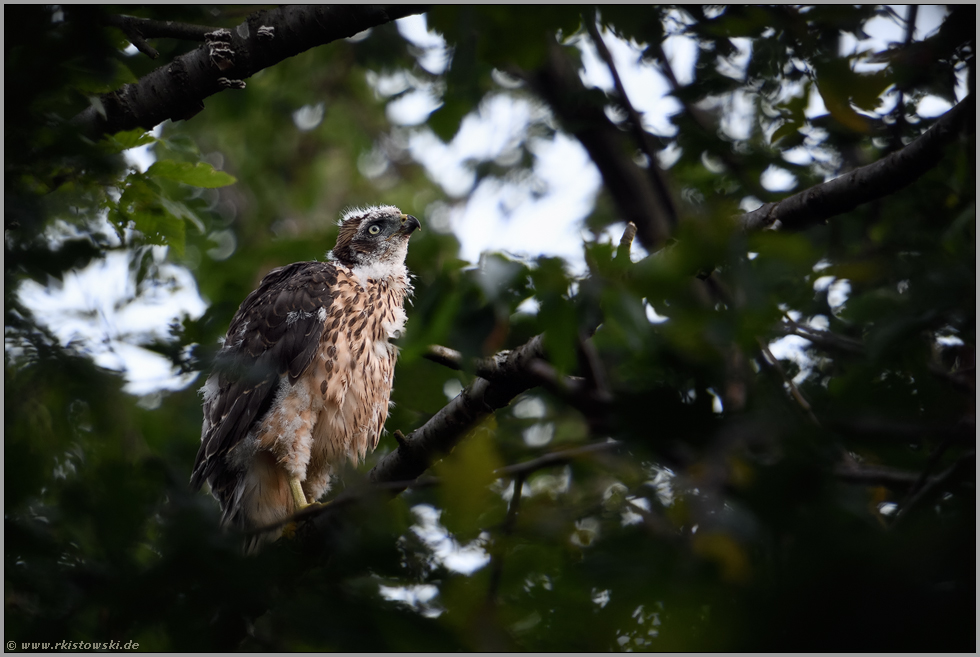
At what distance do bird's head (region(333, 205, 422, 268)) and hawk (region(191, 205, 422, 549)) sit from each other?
1.12ft

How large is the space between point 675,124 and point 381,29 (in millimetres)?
4135

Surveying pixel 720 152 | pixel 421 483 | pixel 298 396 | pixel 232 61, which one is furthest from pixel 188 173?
pixel 720 152

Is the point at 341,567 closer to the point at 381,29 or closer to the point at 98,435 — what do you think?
the point at 98,435

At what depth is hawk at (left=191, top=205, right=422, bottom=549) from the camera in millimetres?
4125

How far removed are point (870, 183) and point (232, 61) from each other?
2702 millimetres

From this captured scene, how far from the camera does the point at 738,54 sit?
4.07 m

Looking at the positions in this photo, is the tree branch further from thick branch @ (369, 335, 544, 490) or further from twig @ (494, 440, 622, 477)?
twig @ (494, 440, 622, 477)

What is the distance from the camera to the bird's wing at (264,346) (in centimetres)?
407

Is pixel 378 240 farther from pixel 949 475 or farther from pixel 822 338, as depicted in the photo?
pixel 949 475

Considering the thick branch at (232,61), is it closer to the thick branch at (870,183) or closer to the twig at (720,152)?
the thick branch at (870,183)

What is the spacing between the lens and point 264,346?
4.25m

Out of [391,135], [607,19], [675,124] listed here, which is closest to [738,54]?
[675,124]

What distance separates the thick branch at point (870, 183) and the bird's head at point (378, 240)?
2.73m

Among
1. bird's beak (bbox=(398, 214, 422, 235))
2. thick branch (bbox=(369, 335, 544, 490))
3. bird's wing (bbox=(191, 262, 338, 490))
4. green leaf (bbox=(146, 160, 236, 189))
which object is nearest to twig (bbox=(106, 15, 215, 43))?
green leaf (bbox=(146, 160, 236, 189))
